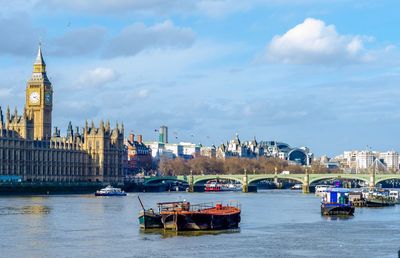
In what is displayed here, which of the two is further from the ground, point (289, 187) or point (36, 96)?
point (36, 96)

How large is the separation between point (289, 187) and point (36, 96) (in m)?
63.5

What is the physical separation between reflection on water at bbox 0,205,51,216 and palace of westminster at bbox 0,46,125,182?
5149cm

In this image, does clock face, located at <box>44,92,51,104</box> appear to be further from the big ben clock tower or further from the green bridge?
the green bridge

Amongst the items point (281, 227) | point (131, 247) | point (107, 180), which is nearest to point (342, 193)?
point (281, 227)

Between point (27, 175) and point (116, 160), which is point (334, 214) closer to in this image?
point (27, 175)

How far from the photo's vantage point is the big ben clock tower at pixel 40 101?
14288cm

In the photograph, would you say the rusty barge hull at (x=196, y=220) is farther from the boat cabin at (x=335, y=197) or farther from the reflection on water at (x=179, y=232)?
the boat cabin at (x=335, y=197)

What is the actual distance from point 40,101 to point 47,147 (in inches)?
413

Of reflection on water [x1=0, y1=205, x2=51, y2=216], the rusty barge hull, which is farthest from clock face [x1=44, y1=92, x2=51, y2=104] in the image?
the rusty barge hull

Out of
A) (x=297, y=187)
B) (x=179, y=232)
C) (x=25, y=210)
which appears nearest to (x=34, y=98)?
(x=297, y=187)

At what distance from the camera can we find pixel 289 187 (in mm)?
189875

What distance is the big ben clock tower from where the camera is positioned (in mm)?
142875

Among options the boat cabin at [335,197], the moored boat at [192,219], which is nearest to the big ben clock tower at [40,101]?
the boat cabin at [335,197]

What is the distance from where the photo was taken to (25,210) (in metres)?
72.1
